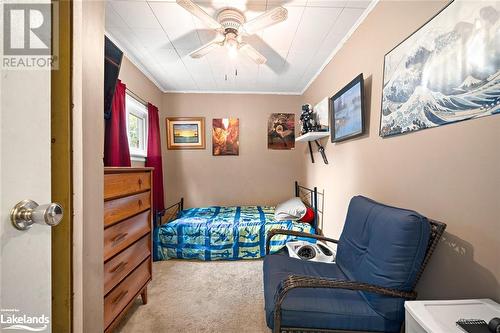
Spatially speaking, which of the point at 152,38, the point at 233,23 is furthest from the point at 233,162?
the point at 233,23

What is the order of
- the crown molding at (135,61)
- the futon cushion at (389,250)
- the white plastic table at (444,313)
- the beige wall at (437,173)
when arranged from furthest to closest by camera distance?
the crown molding at (135,61)
the futon cushion at (389,250)
the beige wall at (437,173)
the white plastic table at (444,313)

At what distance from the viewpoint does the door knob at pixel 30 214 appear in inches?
21.0

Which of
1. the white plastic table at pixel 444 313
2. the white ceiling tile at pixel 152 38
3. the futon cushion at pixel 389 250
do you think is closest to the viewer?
the white plastic table at pixel 444 313

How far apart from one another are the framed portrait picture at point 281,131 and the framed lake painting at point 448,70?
2.30 metres

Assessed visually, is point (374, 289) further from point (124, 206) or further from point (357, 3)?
point (357, 3)

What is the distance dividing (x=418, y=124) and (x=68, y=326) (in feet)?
6.16

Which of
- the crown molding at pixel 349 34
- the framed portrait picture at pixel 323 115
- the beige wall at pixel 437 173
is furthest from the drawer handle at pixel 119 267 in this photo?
the crown molding at pixel 349 34

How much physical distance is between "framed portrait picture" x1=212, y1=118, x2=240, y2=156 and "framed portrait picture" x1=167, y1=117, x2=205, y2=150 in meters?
0.21

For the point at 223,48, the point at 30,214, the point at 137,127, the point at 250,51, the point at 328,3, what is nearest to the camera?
the point at 30,214

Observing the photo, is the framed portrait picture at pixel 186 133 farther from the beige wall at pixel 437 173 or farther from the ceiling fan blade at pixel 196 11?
the beige wall at pixel 437 173

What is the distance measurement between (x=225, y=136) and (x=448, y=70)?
2.98 metres

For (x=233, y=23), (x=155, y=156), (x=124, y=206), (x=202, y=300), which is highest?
(x=233, y=23)

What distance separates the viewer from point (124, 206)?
1.44m

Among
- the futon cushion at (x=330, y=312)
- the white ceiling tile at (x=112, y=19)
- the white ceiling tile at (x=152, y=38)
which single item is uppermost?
the white ceiling tile at (x=112, y=19)
